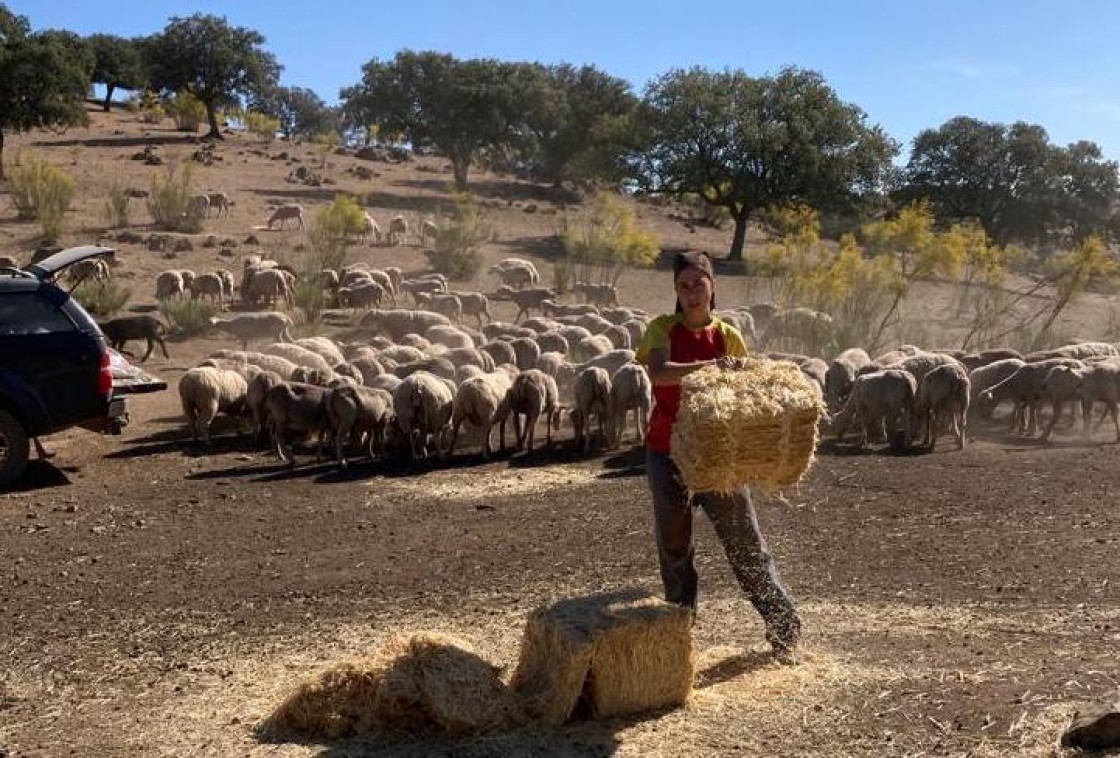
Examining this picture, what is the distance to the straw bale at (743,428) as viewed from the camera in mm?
5812

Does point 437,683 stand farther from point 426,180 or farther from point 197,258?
point 426,180

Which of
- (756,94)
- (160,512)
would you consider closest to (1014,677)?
(160,512)

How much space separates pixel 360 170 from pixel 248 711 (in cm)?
4869

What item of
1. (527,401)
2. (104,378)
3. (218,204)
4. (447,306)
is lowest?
(527,401)

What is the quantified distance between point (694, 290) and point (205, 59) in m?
56.7

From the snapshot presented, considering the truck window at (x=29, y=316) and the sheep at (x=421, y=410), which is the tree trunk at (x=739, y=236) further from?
the truck window at (x=29, y=316)

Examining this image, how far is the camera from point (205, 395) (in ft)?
49.0

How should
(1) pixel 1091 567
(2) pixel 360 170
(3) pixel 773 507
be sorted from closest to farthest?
(1) pixel 1091 567 < (3) pixel 773 507 < (2) pixel 360 170

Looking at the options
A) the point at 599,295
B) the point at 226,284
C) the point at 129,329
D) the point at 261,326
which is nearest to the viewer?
the point at 129,329

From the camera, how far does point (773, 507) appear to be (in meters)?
11.3

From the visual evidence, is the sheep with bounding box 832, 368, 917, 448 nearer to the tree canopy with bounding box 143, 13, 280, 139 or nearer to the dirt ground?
the dirt ground

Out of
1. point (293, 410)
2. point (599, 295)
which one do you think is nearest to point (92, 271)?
point (599, 295)

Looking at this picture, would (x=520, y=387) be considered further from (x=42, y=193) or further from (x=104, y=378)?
(x=42, y=193)

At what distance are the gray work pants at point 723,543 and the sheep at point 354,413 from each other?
8047 millimetres
